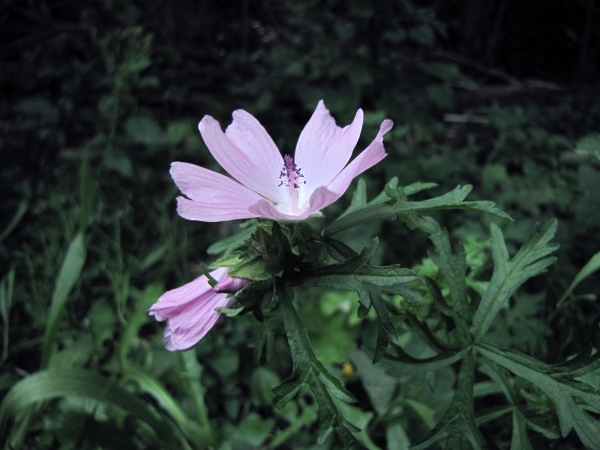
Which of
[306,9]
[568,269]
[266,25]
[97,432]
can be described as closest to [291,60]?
[306,9]


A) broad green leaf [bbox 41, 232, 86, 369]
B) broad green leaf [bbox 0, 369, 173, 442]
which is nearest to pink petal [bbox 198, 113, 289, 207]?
broad green leaf [bbox 0, 369, 173, 442]

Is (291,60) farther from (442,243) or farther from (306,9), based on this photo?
(442,243)

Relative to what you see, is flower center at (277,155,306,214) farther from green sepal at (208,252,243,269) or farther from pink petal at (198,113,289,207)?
green sepal at (208,252,243,269)

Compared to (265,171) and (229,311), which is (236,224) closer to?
(265,171)

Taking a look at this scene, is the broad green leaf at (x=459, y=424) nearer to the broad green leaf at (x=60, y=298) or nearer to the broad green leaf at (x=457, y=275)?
the broad green leaf at (x=457, y=275)

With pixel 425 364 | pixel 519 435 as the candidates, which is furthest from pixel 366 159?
pixel 519 435

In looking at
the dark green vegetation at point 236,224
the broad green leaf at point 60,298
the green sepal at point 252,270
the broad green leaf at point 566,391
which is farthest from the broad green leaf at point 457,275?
the broad green leaf at point 60,298

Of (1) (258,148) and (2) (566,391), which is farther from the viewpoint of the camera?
(1) (258,148)
